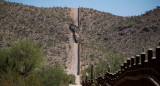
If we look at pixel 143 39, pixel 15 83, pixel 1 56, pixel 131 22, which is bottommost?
pixel 15 83

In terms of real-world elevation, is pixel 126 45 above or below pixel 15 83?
above

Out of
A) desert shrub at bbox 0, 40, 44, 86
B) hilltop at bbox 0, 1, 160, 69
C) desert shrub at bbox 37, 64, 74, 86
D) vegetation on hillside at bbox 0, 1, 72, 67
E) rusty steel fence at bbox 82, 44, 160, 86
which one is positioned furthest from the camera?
vegetation on hillside at bbox 0, 1, 72, 67

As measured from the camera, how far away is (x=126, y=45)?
78938 millimetres

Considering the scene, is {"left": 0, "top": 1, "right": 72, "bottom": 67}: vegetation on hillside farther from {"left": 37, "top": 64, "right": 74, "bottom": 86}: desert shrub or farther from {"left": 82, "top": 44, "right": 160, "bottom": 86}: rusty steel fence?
{"left": 82, "top": 44, "right": 160, "bottom": 86}: rusty steel fence

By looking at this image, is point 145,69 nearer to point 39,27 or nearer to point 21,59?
point 21,59

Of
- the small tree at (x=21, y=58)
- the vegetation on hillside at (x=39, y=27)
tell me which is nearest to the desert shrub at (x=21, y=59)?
the small tree at (x=21, y=58)

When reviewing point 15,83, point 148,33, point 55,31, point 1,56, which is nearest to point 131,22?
point 148,33

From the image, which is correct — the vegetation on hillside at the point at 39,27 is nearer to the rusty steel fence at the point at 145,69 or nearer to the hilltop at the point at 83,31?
the hilltop at the point at 83,31

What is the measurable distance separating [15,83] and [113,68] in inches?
836

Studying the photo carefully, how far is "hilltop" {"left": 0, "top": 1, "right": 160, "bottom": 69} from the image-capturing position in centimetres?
7738

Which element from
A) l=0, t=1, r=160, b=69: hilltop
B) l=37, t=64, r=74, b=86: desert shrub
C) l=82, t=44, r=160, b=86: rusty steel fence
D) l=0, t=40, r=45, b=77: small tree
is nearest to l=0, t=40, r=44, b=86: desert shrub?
l=0, t=40, r=45, b=77: small tree

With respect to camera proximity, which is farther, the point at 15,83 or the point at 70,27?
the point at 70,27

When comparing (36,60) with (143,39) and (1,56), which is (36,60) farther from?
(143,39)

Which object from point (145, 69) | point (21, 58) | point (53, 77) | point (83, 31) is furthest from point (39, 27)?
point (145, 69)
